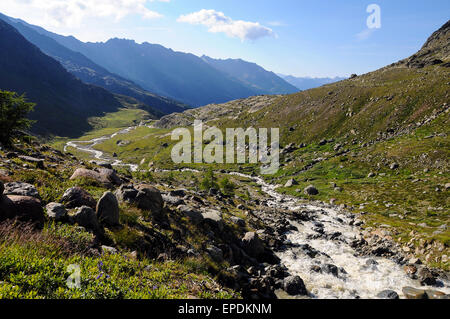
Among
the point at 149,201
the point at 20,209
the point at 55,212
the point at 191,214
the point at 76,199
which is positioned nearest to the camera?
the point at 20,209

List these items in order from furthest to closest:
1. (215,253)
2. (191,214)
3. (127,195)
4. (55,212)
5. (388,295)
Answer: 1. (191,214)
2. (127,195)
3. (215,253)
4. (388,295)
5. (55,212)

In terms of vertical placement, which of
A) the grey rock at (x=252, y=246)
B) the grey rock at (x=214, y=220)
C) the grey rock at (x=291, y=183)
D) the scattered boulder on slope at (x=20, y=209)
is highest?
the scattered boulder on slope at (x=20, y=209)

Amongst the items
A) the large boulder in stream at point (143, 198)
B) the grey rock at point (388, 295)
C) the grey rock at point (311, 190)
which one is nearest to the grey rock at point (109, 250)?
the large boulder in stream at point (143, 198)

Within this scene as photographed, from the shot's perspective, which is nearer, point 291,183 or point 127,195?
point 127,195

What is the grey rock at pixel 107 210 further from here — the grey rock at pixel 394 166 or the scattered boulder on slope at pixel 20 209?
the grey rock at pixel 394 166

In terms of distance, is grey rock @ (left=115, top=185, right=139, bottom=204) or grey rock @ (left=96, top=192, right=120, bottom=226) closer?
grey rock @ (left=96, top=192, right=120, bottom=226)

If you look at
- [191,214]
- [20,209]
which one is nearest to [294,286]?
[191,214]

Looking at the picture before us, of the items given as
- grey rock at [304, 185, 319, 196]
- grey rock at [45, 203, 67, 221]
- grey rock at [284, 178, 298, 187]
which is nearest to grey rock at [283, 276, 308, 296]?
grey rock at [45, 203, 67, 221]

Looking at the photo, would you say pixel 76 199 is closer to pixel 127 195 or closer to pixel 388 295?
pixel 127 195

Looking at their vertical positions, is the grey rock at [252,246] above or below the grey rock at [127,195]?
below

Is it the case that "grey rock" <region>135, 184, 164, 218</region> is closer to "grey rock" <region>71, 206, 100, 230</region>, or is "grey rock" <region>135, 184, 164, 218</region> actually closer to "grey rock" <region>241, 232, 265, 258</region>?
"grey rock" <region>71, 206, 100, 230</region>
